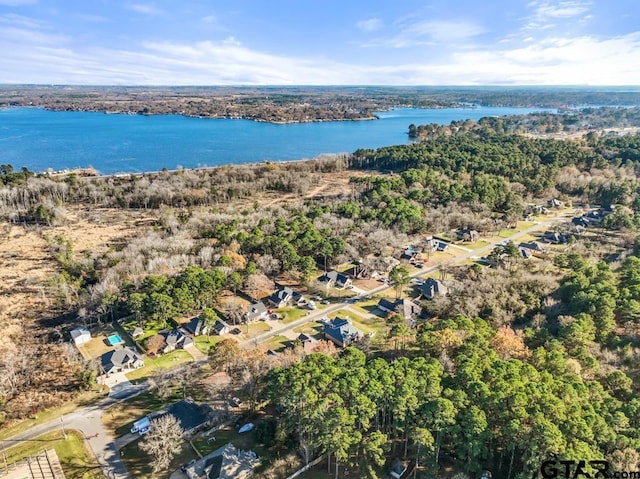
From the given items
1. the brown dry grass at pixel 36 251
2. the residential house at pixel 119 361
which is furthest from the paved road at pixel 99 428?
the brown dry grass at pixel 36 251

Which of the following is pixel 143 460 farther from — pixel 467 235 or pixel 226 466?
pixel 467 235

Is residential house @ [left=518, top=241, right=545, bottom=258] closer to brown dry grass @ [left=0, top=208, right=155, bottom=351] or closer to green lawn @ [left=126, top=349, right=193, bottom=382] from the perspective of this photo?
green lawn @ [left=126, top=349, right=193, bottom=382]

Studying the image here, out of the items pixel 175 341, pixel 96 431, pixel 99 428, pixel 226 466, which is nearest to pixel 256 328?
pixel 175 341

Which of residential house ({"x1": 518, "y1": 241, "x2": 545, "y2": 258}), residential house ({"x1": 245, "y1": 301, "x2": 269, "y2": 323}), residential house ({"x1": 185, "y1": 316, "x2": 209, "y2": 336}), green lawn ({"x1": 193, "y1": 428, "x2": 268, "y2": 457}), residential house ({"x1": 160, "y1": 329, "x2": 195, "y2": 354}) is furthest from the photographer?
residential house ({"x1": 518, "y1": 241, "x2": 545, "y2": 258})

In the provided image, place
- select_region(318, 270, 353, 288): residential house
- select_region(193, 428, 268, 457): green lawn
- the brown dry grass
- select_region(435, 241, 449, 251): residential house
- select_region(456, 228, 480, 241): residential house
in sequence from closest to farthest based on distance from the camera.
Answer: select_region(193, 428, 268, 457): green lawn
the brown dry grass
select_region(318, 270, 353, 288): residential house
select_region(435, 241, 449, 251): residential house
select_region(456, 228, 480, 241): residential house

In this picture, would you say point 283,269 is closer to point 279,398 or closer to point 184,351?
point 184,351

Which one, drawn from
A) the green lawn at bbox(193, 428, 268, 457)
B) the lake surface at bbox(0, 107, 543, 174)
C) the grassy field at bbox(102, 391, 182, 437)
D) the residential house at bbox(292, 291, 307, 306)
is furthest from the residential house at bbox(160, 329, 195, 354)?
the lake surface at bbox(0, 107, 543, 174)

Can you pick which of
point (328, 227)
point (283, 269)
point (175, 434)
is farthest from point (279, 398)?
point (328, 227)
